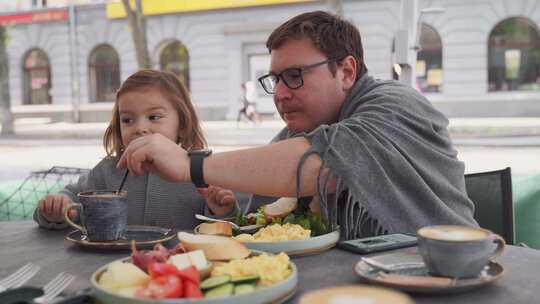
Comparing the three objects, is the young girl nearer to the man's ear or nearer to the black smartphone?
the man's ear

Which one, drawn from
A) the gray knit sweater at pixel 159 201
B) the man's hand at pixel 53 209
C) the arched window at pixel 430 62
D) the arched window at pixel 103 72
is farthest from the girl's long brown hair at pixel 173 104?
the arched window at pixel 103 72

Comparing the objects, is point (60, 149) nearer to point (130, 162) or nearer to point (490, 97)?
point (490, 97)

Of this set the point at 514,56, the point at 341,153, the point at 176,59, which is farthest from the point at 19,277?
the point at 176,59

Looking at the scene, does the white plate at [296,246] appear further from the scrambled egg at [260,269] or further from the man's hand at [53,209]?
the man's hand at [53,209]

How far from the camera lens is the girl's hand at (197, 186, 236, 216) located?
232cm

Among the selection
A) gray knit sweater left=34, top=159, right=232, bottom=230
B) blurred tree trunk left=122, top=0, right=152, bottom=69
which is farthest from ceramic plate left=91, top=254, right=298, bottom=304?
blurred tree trunk left=122, top=0, right=152, bottom=69

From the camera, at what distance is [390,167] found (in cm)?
187

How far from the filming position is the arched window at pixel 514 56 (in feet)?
57.7

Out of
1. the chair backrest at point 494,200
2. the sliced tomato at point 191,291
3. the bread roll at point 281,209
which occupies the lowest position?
the chair backrest at point 494,200

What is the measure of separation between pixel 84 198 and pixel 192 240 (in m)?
0.52

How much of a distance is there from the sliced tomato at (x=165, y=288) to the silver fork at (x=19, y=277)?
0.43m

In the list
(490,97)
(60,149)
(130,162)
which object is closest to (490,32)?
(490,97)

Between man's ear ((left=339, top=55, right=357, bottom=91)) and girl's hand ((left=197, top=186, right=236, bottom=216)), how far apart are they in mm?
604

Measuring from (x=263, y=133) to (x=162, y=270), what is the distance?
1440 cm
